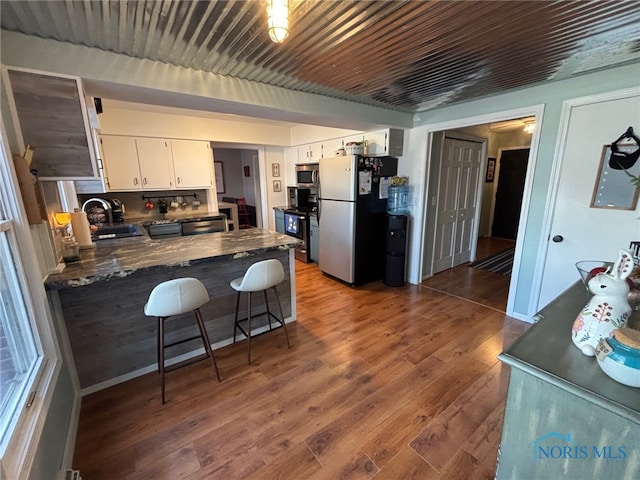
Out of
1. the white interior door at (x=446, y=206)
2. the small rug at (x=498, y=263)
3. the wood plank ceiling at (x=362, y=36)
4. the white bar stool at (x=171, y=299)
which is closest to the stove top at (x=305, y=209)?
the white interior door at (x=446, y=206)

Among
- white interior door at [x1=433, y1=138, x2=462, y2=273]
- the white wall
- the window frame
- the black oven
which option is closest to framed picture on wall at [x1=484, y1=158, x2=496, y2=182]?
white interior door at [x1=433, y1=138, x2=462, y2=273]

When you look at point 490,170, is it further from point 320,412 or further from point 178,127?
point 320,412

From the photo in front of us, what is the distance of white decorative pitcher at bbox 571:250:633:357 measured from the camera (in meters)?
0.98

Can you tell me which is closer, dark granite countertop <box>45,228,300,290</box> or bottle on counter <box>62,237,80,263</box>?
dark granite countertop <box>45,228,300,290</box>

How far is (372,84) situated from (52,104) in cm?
239

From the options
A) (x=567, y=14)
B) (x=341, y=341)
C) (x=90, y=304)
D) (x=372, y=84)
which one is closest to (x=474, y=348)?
(x=341, y=341)

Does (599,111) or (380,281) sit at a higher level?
(599,111)

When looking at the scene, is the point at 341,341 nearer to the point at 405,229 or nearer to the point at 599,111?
the point at 405,229

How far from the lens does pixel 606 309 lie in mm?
991

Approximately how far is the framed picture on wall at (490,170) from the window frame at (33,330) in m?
7.30

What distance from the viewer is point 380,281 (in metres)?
4.09

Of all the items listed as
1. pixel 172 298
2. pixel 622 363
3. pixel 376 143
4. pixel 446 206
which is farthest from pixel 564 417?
pixel 446 206

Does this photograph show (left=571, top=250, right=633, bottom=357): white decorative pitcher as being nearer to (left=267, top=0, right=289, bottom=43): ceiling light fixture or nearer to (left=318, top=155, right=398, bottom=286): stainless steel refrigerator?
(left=267, top=0, right=289, bottom=43): ceiling light fixture

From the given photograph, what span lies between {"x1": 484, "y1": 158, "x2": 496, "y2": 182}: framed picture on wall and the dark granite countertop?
5.62 metres
